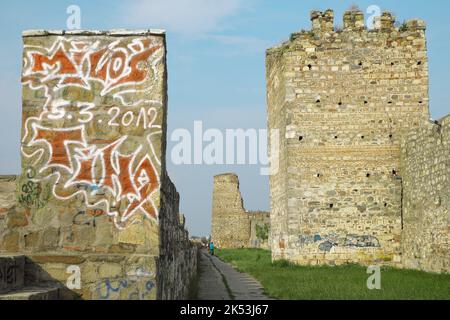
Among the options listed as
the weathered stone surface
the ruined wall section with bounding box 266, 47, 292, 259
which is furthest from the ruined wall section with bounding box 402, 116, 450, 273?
the weathered stone surface

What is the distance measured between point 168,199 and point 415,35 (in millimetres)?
13568

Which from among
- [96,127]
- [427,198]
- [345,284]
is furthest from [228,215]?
[96,127]

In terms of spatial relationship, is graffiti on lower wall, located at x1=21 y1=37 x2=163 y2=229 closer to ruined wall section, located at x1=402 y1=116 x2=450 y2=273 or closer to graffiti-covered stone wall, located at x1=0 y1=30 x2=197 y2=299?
graffiti-covered stone wall, located at x1=0 y1=30 x2=197 y2=299

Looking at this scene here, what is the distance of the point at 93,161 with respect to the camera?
16.6ft

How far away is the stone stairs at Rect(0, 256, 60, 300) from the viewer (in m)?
4.10

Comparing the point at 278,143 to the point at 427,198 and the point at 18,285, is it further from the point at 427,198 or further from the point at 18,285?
the point at 18,285

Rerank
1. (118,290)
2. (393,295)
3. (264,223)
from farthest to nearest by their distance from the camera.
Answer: (264,223) < (393,295) < (118,290)

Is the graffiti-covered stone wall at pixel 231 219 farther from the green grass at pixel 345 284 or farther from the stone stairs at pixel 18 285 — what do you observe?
the stone stairs at pixel 18 285

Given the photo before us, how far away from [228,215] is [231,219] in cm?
42

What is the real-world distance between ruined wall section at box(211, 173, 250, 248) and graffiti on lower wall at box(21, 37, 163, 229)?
39.8m

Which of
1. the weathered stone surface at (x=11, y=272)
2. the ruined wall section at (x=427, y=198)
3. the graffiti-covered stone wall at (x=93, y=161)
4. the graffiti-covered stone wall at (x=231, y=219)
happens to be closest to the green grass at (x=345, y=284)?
the ruined wall section at (x=427, y=198)

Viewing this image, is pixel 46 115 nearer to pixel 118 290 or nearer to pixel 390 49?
pixel 118 290

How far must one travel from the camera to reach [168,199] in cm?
588

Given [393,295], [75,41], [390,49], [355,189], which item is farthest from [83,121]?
[390,49]
